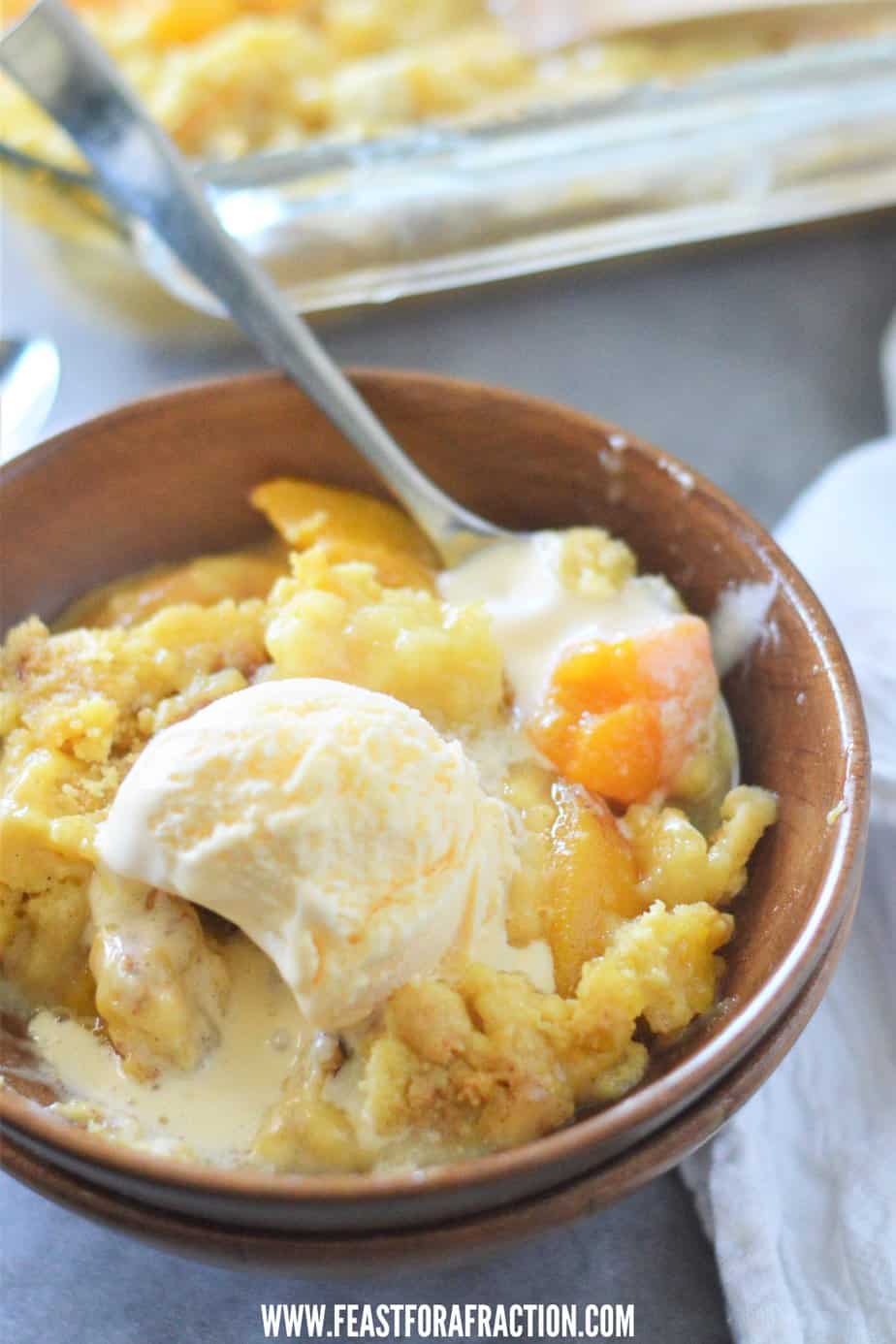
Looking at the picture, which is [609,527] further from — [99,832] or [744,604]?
[99,832]

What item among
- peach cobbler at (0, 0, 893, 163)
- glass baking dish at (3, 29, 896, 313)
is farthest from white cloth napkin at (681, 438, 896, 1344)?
peach cobbler at (0, 0, 893, 163)

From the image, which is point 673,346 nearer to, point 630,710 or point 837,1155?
point 630,710

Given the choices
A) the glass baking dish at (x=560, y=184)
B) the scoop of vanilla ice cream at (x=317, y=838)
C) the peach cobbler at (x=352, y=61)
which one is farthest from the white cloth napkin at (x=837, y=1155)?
the peach cobbler at (x=352, y=61)

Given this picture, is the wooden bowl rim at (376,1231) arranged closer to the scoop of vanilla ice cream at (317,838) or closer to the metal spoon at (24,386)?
the scoop of vanilla ice cream at (317,838)

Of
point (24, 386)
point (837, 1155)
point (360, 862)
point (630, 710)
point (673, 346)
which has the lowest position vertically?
point (837, 1155)

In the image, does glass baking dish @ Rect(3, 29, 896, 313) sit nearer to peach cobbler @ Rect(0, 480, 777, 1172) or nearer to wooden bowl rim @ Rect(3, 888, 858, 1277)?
peach cobbler @ Rect(0, 480, 777, 1172)

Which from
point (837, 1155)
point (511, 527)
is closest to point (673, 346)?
point (511, 527)
